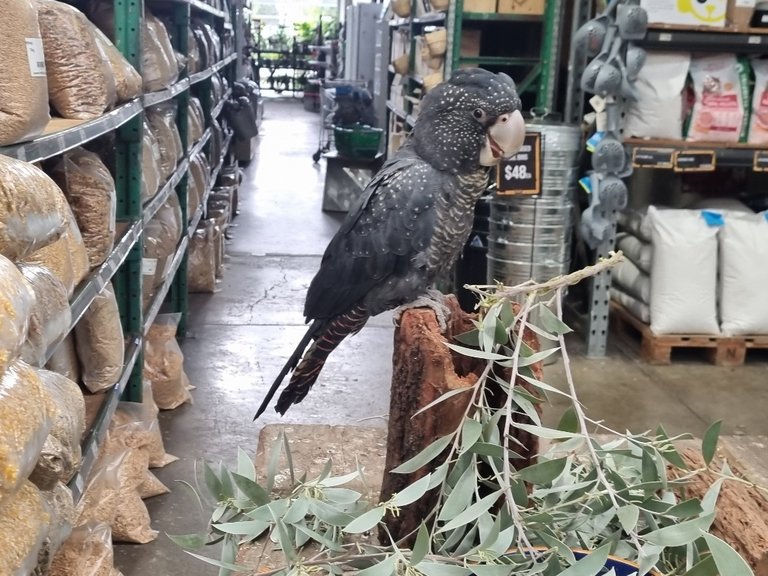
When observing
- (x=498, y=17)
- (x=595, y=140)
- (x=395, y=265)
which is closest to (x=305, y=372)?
(x=395, y=265)

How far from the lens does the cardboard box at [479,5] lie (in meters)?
4.38

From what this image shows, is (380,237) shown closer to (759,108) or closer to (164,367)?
(164,367)

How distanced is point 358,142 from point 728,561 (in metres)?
6.65

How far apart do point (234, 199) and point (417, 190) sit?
524 centimetres

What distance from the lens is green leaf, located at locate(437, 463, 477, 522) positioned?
1.15 m

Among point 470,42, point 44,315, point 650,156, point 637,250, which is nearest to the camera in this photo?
point 44,315

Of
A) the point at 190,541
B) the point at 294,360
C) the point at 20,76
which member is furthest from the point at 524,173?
the point at 190,541

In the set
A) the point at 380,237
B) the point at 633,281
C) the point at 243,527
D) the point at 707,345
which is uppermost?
the point at 380,237

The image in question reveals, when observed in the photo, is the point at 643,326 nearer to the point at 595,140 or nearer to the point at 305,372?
the point at 595,140

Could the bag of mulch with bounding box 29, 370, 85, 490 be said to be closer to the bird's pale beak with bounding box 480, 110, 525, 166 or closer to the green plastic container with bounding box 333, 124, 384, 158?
the bird's pale beak with bounding box 480, 110, 525, 166

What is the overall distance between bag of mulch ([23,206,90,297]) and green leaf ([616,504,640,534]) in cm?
110

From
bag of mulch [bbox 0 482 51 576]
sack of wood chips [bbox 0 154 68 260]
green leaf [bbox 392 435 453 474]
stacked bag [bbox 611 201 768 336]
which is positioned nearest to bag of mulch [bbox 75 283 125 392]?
sack of wood chips [bbox 0 154 68 260]

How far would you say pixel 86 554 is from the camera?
81.3 inches

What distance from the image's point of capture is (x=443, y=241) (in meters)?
2.08
